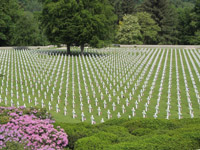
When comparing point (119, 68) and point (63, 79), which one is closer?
point (63, 79)

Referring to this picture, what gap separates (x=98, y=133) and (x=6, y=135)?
240cm

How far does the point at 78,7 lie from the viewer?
33406mm

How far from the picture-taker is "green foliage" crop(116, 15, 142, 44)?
5562 cm

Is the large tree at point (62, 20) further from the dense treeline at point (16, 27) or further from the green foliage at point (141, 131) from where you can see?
the green foliage at point (141, 131)

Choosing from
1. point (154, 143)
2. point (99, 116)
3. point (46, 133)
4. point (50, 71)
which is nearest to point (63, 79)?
point (50, 71)

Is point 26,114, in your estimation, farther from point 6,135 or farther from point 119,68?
point 119,68

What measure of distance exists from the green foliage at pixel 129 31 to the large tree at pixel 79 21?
2059 centimetres

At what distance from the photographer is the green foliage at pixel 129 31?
55625 mm

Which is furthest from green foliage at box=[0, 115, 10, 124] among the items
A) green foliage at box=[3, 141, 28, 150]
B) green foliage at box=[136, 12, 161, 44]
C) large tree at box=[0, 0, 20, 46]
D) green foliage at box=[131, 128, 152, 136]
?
green foliage at box=[136, 12, 161, 44]

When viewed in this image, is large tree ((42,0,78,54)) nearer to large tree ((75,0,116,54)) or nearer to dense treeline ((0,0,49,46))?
large tree ((75,0,116,54))

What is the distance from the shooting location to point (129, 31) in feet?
185

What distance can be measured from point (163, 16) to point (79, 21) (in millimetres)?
35521

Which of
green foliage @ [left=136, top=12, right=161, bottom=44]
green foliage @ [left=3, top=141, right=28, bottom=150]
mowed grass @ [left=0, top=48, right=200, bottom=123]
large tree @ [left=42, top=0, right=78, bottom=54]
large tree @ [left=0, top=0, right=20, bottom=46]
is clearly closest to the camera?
green foliage @ [left=3, top=141, right=28, bottom=150]

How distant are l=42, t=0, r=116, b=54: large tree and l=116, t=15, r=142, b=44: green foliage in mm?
20585
